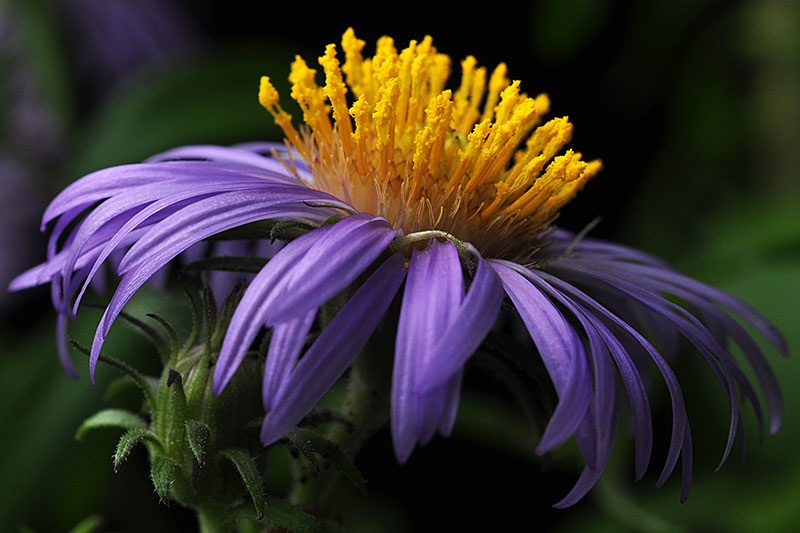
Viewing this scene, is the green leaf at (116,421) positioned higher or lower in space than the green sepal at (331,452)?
lower

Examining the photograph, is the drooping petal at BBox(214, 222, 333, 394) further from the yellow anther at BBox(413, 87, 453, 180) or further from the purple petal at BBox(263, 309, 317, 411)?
the yellow anther at BBox(413, 87, 453, 180)

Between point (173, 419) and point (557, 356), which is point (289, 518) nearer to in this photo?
point (173, 419)

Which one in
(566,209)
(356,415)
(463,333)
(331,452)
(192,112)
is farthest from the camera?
(566,209)

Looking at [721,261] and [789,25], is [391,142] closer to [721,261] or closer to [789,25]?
[721,261]

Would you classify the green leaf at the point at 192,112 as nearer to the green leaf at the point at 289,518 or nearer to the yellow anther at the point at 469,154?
the yellow anther at the point at 469,154

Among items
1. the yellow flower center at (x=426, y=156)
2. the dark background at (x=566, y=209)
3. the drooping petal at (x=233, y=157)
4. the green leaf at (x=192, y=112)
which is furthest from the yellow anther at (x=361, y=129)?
the green leaf at (x=192, y=112)

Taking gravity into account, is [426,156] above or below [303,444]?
above

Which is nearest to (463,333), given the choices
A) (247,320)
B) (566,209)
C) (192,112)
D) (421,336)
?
(421,336)
